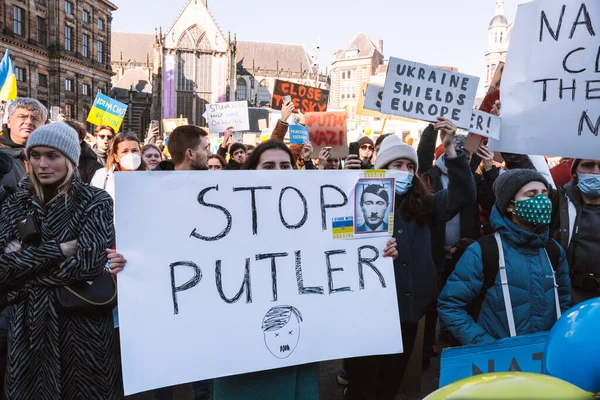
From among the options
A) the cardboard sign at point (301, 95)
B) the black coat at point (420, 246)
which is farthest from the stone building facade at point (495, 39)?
the black coat at point (420, 246)

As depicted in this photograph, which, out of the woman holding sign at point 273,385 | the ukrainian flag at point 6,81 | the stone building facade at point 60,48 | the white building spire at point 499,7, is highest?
the white building spire at point 499,7

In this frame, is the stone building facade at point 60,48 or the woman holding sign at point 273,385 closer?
the woman holding sign at point 273,385

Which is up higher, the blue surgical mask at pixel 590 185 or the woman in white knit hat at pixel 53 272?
the blue surgical mask at pixel 590 185

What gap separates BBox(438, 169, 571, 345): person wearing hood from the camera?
2.28m

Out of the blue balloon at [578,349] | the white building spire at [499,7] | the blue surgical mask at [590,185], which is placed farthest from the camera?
the white building spire at [499,7]

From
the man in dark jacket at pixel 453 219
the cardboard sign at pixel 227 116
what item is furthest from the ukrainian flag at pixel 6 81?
the man in dark jacket at pixel 453 219

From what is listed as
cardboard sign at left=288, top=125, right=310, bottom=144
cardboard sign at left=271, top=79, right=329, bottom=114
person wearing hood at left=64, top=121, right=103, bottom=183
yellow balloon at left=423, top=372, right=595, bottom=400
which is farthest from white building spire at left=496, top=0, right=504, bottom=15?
yellow balloon at left=423, top=372, right=595, bottom=400

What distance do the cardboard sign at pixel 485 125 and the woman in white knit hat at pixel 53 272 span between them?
2.05 m

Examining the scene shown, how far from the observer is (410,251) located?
273cm

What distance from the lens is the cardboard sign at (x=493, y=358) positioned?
Result: 184 centimetres

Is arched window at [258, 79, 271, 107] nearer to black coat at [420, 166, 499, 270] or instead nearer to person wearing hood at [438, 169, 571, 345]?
black coat at [420, 166, 499, 270]

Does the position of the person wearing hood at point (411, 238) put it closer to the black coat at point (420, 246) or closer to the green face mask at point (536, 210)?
the black coat at point (420, 246)

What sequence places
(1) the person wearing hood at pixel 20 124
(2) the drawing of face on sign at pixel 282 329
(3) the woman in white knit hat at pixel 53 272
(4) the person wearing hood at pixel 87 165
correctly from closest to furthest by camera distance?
(2) the drawing of face on sign at pixel 282 329 < (3) the woman in white knit hat at pixel 53 272 < (1) the person wearing hood at pixel 20 124 < (4) the person wearing hood at pixel 87 165

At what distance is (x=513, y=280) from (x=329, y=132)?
2.94 metres
